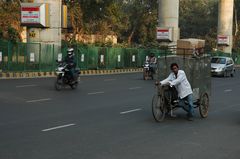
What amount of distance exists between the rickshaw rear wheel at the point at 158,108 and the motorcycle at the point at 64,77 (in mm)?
8412

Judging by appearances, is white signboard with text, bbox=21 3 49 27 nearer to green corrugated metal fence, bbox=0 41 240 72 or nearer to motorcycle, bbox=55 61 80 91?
green corrugated metal fence, bbox=0 41 240 72

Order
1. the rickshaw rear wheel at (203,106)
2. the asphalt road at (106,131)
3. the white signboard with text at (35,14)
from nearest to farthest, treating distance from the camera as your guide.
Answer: the asphalt road at (106,131), the rickshaw rear wheel at (203,106), the white signboard with text at (35,14)

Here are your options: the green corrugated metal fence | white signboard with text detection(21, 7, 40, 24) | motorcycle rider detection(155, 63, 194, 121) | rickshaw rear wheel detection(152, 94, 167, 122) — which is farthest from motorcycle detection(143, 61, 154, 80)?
rickshaw rear wheel detection(152, 94, 167, 122)

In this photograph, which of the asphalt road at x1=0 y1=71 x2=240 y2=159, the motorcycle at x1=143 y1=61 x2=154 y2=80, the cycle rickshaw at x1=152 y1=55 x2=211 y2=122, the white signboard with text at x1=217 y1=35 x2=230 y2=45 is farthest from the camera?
the white signboard with text at x1=217 y1=35 x2=230 y2=45

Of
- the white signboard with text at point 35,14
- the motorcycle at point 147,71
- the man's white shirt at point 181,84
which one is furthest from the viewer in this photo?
the white signboard with text at point 35,14

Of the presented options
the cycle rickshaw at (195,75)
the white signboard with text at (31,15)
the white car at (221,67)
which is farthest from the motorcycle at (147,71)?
the cycle rickshaw at (195,75)

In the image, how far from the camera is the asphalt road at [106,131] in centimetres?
762

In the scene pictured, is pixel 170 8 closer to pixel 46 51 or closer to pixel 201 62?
pixel 46 51

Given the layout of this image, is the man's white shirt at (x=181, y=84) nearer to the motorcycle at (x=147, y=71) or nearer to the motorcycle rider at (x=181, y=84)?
the motorcycle rider at (x=181, y=84)

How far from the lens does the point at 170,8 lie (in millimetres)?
50031

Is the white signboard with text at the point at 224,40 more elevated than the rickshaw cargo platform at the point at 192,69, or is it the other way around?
the white signboard with text at the point at 224,40

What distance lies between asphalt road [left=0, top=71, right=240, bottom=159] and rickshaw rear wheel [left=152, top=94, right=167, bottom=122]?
19cm

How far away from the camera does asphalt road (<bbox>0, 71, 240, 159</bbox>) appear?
25.0 ft

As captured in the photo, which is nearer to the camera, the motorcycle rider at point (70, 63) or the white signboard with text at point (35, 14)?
the motorcycle rider at point (70, 63)
